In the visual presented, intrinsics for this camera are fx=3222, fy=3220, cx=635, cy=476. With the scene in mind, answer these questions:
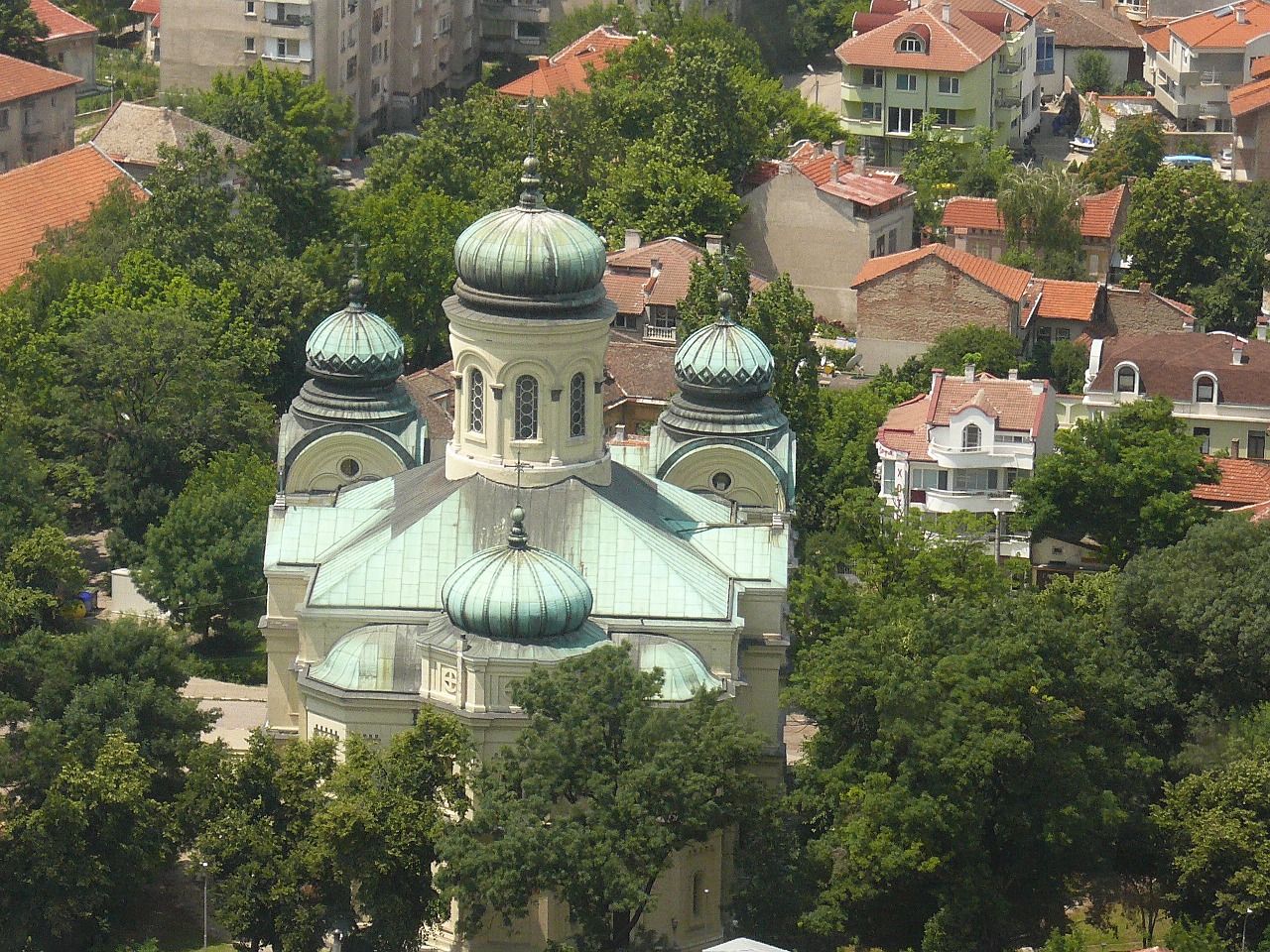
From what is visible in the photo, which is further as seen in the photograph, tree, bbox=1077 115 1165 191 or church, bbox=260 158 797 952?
tree, bbox=1077 115 1165 191

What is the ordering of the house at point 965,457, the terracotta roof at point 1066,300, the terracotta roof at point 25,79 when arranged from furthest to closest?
the terracotta roof at point 25,79 → the terracotta roof at point 1066,300 → the house at point 965,457

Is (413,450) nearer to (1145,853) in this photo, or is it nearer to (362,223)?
(1145,853)

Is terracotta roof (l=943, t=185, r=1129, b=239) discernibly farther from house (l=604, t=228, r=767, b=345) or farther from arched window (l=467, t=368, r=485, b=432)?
arched window (l=467, t=368, r=485, b=432)

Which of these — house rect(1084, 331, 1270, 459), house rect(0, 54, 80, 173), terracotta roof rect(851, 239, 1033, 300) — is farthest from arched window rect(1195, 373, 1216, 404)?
house rect(0, 54, 80, 173)

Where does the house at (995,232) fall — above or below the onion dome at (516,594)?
below

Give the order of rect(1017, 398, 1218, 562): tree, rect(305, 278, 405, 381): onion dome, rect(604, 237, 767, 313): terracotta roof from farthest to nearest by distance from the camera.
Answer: rect(604, 237, 767, 313): terracotta roof
rect(1017, 398, 1218, 562): tree
rect(305, 278, 405, 381): onion dome

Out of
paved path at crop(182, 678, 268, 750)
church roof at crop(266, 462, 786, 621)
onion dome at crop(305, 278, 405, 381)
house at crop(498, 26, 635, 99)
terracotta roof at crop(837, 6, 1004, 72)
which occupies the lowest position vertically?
paved path at crop(182, 678, 268, 750)

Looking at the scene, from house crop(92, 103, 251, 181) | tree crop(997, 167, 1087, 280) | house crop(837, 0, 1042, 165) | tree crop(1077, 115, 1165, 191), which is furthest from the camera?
house crop(837, 0, 1042, 165)

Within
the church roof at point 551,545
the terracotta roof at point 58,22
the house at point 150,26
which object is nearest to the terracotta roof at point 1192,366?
the church roof at point 551,545

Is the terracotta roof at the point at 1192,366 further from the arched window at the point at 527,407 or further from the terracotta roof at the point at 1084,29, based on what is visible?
the terracotta roof at the point at 1084,29
